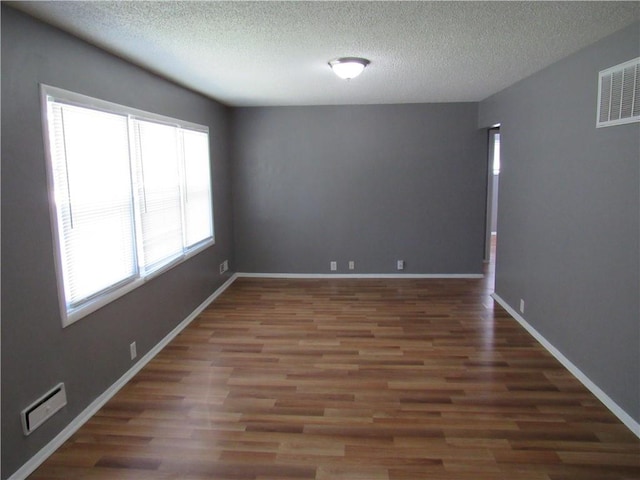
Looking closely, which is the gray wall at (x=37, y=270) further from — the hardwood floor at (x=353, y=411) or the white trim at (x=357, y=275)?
the white trim at (x=357, y=275)

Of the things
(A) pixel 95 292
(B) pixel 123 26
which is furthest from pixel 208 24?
(A) pixel 95 292

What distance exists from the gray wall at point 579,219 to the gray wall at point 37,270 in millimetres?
3353

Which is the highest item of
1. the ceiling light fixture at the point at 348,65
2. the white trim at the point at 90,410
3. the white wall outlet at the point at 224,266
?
the ceiling light fixture at the point at 348,65

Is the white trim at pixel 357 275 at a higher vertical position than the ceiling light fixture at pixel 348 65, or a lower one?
lower

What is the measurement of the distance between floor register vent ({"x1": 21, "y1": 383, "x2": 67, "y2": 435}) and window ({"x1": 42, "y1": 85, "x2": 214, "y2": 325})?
0.40 metres

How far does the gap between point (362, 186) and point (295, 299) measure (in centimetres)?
189

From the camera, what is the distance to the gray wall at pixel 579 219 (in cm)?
271

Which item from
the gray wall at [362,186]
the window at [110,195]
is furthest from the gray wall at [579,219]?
the window at [110,195]

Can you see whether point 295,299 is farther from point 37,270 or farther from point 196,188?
point 37,270

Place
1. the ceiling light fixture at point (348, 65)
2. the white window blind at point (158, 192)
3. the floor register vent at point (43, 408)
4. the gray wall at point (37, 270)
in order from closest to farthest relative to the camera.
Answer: the gray wall at point (37, 270) < the floor register vent at point (43, 408) < the ceiling light fixture at point (348, 65) < the white window blind at point (158, 192)

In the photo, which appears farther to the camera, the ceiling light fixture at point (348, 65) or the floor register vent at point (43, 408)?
the ceiling light fixture at point (348, 65)

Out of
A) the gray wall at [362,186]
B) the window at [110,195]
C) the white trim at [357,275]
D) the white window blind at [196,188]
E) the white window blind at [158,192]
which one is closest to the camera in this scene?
the window at [110,195]

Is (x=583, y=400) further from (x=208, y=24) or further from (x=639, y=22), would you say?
(x=208, y=24)

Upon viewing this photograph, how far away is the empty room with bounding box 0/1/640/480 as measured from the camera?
93.2 inches
